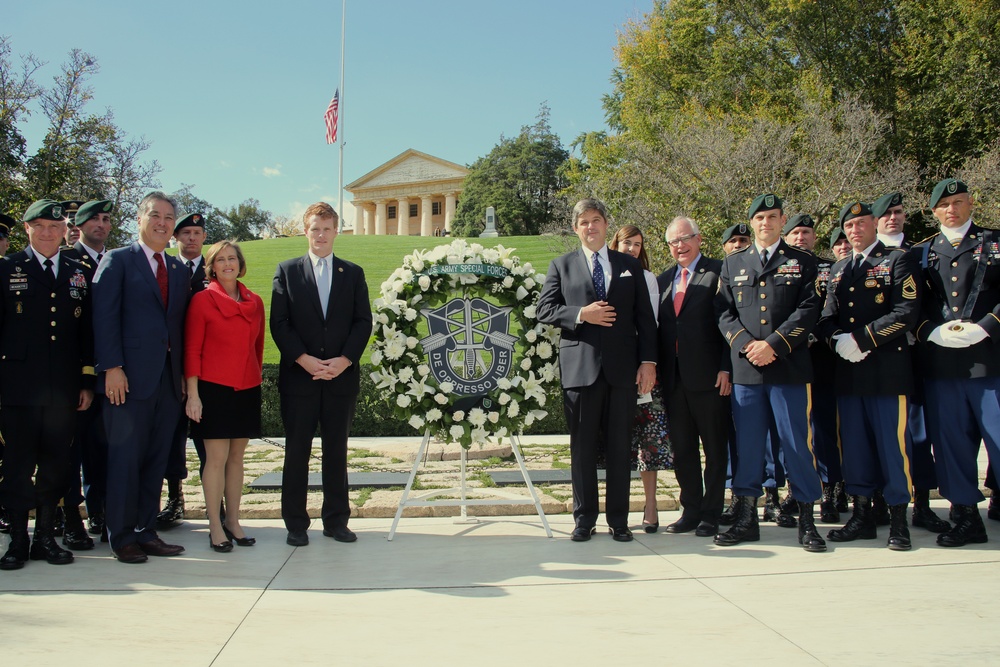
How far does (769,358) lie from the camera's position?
5.15 m

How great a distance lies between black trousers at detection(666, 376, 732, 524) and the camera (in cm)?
553

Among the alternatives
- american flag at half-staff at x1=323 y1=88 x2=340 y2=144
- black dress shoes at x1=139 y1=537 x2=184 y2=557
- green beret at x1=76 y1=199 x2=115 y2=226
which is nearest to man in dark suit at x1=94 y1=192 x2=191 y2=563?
black dress shoes at x1=139 y1=537 x2=184 y2=557

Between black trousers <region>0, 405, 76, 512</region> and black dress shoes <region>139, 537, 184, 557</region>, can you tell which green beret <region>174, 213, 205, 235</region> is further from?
black dress shoes <region>139, 537, 184, 557</region>

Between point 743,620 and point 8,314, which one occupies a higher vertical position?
point 8,314

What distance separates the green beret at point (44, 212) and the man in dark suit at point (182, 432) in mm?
819

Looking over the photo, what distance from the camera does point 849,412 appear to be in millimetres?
5480

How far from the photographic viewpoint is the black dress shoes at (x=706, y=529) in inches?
217

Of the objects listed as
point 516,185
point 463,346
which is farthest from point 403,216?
point 463,346

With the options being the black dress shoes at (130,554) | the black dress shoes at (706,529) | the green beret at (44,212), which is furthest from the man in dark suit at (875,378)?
the green beret at (44,212)

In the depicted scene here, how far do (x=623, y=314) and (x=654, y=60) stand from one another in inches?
1386

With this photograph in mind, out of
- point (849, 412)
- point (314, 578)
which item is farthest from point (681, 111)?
point (314, 578)

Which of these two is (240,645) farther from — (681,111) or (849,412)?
(681,111)

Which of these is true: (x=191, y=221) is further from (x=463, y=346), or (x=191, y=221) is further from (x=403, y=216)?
(x=403, y=216)

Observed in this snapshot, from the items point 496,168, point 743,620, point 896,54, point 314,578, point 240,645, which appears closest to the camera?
point 240,645
